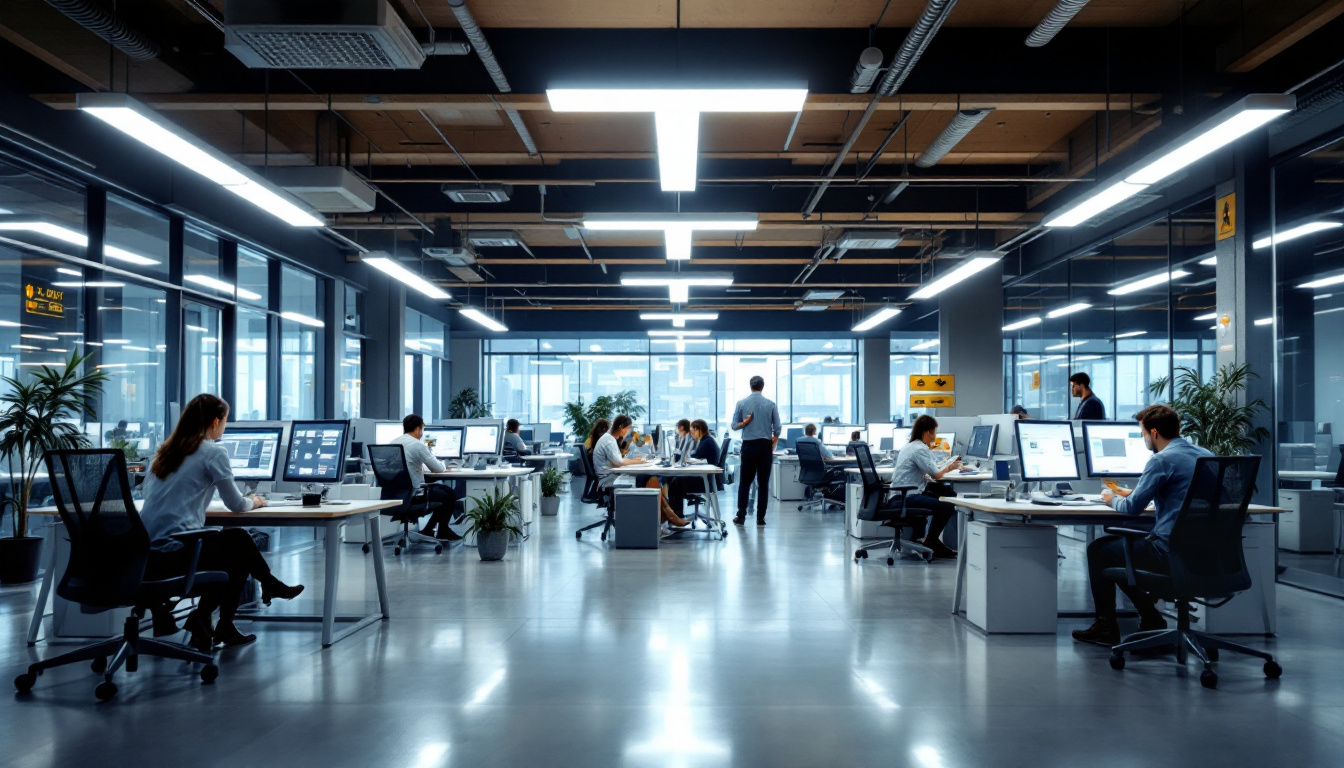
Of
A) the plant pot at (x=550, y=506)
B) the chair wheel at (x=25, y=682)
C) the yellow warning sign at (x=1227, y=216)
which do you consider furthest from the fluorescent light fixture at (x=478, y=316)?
the chair wheel at (x=25, y=682)

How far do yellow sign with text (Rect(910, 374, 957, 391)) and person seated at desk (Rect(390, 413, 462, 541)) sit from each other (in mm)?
7613

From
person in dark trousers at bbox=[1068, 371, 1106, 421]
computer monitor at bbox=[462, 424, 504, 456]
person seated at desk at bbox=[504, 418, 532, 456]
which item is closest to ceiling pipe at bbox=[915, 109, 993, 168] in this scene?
person in dark trousers at bbox=[1068, 371, 1106, 421]

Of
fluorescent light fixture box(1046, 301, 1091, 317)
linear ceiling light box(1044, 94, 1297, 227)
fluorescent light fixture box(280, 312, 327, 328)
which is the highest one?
linear ceiling light box(1044, 94, 1297, 227)

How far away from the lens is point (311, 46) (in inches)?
184

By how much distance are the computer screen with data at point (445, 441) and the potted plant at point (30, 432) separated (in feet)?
11.1

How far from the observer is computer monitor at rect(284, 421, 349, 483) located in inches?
230

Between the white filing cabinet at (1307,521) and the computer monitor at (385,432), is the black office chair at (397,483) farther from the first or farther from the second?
the white filing cabinet at (1307,521)

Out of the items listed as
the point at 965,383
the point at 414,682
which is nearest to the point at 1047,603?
the point at 414,682

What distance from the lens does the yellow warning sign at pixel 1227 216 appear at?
750 cm

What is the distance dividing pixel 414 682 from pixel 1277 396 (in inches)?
276

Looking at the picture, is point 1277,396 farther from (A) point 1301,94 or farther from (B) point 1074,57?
(B) point 1074,57

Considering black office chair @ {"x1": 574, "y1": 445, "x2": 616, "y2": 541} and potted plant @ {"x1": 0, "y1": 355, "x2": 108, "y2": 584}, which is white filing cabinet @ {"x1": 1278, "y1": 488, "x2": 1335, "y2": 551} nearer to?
black office chair @ {"x1": 574, "y1": 445, "x2": 616, "y2": 541}

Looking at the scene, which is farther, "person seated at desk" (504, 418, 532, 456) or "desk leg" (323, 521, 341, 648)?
"person seated at desk" (504, 418, 532, 456)

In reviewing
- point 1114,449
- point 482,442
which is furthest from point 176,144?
point 1114,449
